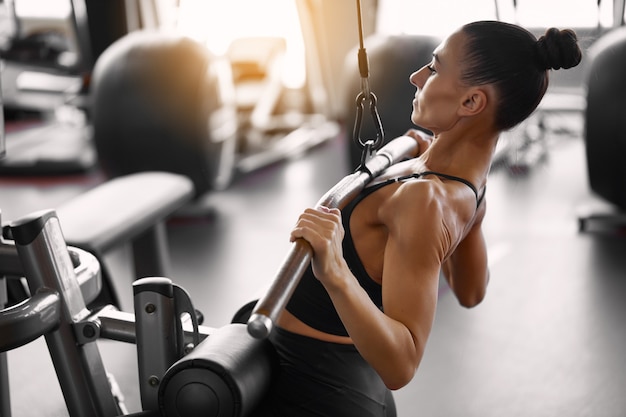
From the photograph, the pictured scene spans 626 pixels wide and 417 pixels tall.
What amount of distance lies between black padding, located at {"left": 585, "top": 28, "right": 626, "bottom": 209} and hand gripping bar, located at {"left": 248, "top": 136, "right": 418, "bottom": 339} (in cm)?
197

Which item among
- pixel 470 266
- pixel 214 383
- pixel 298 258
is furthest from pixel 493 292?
pixel 298 258

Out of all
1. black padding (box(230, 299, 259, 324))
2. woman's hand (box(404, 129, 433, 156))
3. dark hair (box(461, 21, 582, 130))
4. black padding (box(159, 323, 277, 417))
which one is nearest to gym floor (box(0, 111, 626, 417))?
black padding (box(230, 299, 259, 324))

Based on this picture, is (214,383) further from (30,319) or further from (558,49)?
(558,49)

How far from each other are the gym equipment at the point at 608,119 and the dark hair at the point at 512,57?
1939 mm

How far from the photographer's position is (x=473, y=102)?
105 centimetres

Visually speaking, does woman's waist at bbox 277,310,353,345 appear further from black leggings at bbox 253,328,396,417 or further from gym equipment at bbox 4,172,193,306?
gym equipment at bbox 4,172,193,306

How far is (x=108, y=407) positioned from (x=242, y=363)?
346mm

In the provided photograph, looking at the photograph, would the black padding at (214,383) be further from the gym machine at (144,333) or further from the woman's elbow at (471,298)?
the woman's elbow at (471,298)

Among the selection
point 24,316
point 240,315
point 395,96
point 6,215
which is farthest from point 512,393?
point 6,215

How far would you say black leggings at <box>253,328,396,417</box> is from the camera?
1092mm

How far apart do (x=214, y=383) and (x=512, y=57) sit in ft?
1.83

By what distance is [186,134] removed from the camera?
11.3 feet

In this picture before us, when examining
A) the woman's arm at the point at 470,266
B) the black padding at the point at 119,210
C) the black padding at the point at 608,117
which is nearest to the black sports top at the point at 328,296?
the woman's arm at the point at 470,266

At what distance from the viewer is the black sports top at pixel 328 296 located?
1.09 m
